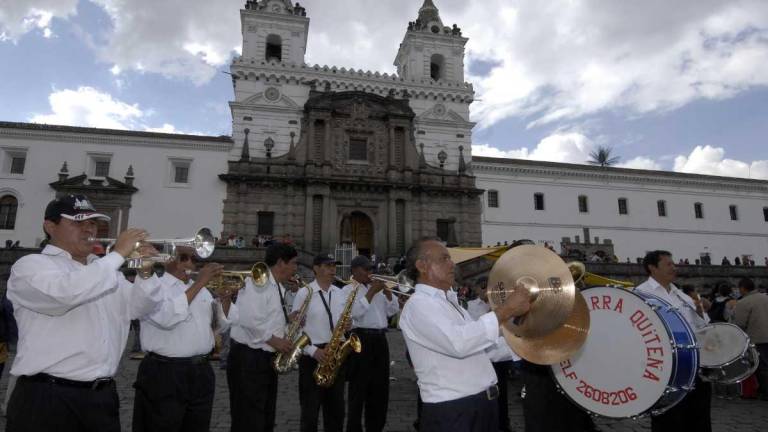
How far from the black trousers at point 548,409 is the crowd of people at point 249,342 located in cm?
1

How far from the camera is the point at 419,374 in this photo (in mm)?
3502

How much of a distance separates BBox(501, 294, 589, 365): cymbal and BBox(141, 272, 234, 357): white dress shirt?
2.99 m

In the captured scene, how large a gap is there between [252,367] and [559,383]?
330cm

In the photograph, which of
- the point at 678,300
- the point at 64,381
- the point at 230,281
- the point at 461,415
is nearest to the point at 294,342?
the point at 230,281

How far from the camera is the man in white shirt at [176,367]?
170 inches

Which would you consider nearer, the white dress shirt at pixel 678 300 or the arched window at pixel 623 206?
the white dress shirt at pixel 678 300

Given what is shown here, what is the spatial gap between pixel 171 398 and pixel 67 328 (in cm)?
152

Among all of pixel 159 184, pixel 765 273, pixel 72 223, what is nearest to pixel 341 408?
pixel 72 223

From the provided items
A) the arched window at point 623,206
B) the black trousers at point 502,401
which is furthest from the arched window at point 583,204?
the black trousers at point 502,401

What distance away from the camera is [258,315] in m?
5.13

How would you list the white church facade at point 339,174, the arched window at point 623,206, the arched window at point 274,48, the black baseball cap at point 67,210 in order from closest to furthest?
the black baseball cap at point 67,210 → the white church facade at point 339,174 → the arched window at point 274,48 → the arched window at point 623,206

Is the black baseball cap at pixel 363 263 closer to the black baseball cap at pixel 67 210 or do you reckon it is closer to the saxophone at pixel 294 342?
the saxophone at pixel 294 342

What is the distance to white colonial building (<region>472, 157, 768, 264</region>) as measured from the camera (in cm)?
3275

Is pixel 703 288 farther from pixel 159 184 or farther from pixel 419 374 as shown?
pixel 159 184
